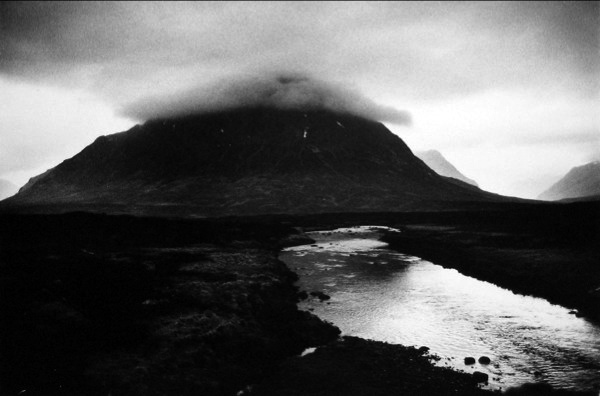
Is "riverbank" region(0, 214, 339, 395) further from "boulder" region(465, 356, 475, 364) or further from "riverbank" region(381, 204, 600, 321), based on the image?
"riverbank" region(381, 204, 600, 321)

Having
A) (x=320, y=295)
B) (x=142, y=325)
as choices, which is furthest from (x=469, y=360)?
(x=142, y=325)

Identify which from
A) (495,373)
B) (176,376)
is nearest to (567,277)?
(495,373)

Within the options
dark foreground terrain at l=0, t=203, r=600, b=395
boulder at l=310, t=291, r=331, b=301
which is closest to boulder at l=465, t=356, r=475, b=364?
dark foreground terrain at l=0, t=203, r=600, b=395

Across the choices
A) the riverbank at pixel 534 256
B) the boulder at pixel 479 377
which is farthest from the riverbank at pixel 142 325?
the riverbank at pixel 534 256

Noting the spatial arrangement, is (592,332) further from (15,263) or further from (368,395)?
(15,263)

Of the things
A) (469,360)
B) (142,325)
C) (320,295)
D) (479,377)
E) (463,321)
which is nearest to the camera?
(479,377)

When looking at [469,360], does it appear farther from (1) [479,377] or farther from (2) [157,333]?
(2) [157,333]
